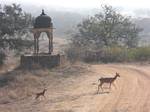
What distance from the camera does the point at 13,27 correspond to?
1790 inches

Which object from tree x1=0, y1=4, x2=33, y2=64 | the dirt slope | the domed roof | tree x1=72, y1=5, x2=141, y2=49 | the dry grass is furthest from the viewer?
tree x1=72, y1=5, x2=141, y2=49

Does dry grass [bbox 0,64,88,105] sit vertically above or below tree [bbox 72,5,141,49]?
below

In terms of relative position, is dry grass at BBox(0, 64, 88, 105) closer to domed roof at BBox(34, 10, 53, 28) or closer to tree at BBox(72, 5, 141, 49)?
domed roof at BBox(34, 10, 53, 28)

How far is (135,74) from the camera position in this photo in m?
30.0

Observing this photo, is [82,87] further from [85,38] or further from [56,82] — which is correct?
[85,38]

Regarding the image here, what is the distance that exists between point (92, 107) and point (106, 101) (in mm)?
1307

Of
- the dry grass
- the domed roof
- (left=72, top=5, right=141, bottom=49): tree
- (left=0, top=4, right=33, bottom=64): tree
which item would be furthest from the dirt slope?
(left=72, top=5, right=141, bottom=49): tree

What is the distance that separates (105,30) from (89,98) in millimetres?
40209

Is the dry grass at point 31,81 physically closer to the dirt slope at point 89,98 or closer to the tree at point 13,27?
the dirt slope at point 89,98

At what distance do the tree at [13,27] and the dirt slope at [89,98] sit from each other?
18.5 metres

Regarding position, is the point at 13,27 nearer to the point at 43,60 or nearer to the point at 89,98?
the point at 43,60

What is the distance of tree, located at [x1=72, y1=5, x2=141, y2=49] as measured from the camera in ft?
200

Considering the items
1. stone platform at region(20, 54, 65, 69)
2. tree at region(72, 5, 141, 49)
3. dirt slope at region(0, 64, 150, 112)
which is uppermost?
tree at region(72, 5, 141, 49)

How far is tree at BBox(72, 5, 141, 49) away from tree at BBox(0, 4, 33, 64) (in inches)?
539
